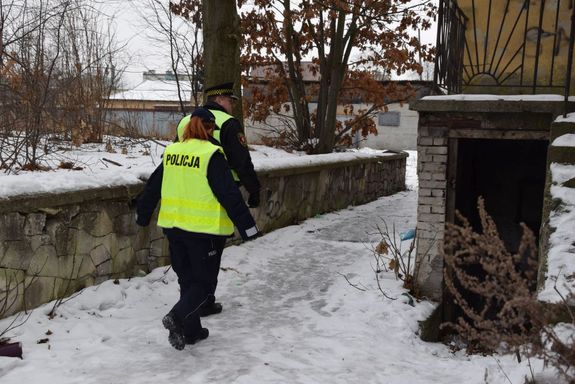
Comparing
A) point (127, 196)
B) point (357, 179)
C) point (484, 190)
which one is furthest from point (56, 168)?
point (357, 179)

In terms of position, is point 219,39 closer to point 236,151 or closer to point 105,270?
point 236,151

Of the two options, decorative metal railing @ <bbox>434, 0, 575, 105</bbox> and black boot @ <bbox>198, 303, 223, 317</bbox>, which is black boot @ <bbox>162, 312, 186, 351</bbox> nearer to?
black boot @ <bbox>198, 303, 223, 317</bbox>

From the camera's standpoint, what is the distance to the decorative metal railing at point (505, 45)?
19.1 feet

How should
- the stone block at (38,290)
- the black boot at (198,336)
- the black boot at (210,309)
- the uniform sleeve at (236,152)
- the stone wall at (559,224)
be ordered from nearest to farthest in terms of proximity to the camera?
1. the stone wall at (559,224)
2. the black boot at (198,336)
3. the stone block at (38,290)
4. the uniform sleeve at (236,152)
5. the black boot at (210,309)

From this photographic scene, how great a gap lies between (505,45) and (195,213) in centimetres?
395

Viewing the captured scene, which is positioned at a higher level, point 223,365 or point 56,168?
point 56,168

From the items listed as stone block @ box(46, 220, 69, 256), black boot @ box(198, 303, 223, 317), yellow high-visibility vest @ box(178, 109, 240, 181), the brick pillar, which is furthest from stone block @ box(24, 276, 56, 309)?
the brick pillar

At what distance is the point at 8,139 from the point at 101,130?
3.41 meters

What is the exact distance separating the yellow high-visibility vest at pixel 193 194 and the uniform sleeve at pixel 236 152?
1.66 ft

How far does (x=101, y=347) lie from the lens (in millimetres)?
3766

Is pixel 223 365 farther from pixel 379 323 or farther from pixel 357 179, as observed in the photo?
pixel 357 179

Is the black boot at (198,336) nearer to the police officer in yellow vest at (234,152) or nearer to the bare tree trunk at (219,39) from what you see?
the police officer in yellow vest at (234,152)

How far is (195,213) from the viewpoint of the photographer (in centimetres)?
382

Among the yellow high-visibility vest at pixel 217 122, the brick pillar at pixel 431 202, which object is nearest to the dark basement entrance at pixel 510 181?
the brick pillar at pixel 431 202
